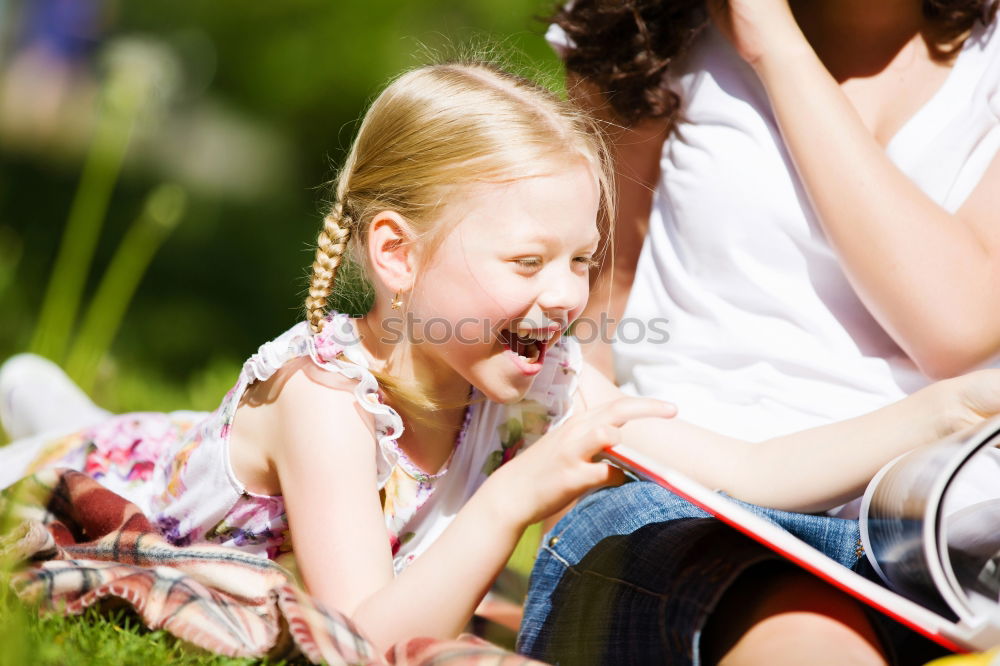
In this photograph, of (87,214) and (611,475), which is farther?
(87,214)

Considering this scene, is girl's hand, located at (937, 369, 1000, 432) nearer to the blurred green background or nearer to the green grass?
the green grass

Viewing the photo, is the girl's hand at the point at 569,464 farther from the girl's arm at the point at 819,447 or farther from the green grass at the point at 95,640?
the green grass at the point at 95,640

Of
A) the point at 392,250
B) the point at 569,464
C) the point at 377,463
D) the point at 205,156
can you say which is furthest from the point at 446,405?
the point at 205,156

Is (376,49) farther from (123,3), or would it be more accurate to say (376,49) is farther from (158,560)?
(158,560)

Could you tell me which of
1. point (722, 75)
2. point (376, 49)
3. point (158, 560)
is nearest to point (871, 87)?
point (722, 75)

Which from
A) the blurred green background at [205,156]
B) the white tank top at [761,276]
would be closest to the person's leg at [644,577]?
the white tank top at [761,276]

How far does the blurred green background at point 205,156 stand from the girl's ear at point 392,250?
271 centimetres

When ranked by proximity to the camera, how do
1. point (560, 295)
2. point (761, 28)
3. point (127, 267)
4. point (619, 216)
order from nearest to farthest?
point (560, 295) → point (761, 28) → point (619, 216) → point (127, 267)

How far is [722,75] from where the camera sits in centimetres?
176

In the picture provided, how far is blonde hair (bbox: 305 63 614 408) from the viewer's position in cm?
144

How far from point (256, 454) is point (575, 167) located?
0.61m

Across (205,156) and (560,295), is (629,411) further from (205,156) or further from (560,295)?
(205,156)

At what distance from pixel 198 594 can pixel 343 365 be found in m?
0.35

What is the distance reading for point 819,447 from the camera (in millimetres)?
1414
